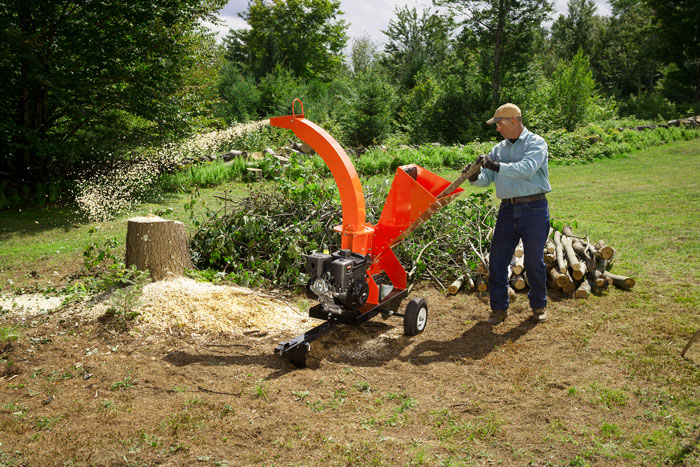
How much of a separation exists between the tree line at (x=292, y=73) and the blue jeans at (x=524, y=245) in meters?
8.01

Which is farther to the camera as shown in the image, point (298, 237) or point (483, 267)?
point (298, 237)

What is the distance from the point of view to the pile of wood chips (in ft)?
14.6

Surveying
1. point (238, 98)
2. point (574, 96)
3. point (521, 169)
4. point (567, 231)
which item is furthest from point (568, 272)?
point (238, 98)

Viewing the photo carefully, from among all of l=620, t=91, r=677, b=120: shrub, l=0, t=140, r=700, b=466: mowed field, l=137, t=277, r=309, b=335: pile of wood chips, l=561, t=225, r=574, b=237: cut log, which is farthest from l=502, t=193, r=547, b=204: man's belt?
l=620, t=91, r=677, b=120: shrub

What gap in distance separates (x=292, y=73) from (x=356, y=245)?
91.3 ft

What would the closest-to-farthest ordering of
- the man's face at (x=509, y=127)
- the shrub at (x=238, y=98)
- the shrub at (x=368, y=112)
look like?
the man's face at (x=509, y=127) → the shrub at (x=368, y=112) → the shrub at (x=238, y=98)

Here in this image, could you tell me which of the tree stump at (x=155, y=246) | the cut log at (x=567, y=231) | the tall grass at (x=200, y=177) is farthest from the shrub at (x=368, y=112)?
the tree stump at (x=155, y=246)

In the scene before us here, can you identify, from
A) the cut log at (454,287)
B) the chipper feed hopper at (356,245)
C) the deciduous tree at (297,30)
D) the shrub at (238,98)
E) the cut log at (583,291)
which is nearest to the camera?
the chipper feed hopper at (356,245)

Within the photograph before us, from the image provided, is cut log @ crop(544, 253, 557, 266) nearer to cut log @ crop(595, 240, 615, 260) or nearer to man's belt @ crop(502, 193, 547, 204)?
cut log @ crop(595, 240, 615, 260)

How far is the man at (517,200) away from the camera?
4.34m

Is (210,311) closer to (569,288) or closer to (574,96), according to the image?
(569,288)

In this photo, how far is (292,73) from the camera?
98.9ft

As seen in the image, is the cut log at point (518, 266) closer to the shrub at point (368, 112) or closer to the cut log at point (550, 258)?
the cut log at point (550, 258)

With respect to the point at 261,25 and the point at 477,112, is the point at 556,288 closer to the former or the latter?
the point at 477,112
